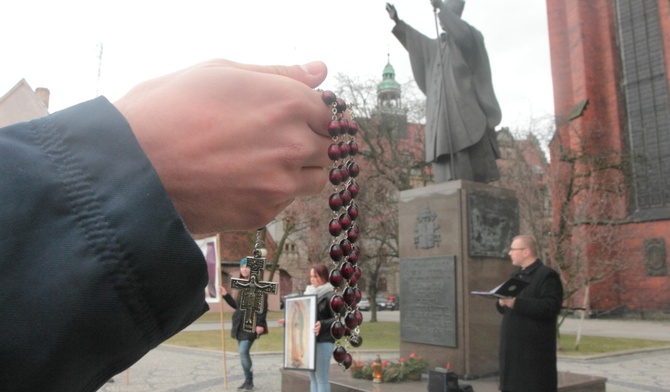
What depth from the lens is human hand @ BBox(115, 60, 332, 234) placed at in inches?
29.5

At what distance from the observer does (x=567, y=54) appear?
29.5 metres

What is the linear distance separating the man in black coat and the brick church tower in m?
19.9

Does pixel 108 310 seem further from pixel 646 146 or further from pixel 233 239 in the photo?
pixel 646 146

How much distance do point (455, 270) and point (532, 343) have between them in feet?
6.89

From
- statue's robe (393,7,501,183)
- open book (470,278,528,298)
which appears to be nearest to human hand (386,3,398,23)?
statue's robe (393,7,501,183)

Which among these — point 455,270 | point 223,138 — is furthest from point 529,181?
point 223,138

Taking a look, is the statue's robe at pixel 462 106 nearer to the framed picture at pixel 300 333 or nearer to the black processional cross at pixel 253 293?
the framed picture at pixel 300 333

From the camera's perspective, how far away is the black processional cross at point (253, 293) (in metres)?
1.54

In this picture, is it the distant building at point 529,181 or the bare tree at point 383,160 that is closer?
the distant building at point 529,181

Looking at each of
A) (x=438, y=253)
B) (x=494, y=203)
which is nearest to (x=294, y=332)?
(x=438, y=253)

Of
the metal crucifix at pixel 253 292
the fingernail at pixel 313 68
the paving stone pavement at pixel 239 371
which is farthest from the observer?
the paving stone pavement at pixel 239 371

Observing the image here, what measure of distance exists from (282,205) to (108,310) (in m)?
0.42

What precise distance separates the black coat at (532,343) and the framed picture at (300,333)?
2.03 m

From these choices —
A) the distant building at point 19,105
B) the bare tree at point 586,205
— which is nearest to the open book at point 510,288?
the distant building at point 19,105
